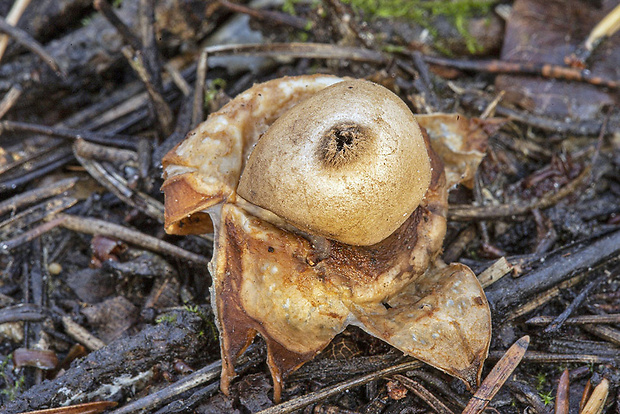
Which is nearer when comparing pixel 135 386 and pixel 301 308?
pixel 301 308

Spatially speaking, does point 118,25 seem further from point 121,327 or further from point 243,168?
point 121,327

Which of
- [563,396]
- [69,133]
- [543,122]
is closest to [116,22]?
[69,133]

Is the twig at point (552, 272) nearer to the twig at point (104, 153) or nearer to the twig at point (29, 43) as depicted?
the twig at point (104, 153)

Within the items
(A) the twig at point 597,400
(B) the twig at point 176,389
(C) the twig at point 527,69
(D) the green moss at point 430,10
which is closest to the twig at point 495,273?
(A) the twig at point 597,400

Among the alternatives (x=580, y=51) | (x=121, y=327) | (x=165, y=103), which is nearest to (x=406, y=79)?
(x=580, y=51)

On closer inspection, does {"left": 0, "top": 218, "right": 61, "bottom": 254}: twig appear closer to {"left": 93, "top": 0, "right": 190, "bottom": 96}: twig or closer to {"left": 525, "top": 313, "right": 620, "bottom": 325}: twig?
{"left": 93, "top": 0, "right": 190, "bottom": 96}: twig

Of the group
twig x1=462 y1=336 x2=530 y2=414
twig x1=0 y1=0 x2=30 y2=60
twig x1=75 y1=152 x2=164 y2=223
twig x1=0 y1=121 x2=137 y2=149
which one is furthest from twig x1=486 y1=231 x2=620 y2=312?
twig x1=0 y1=0 x2=30 y2=60
